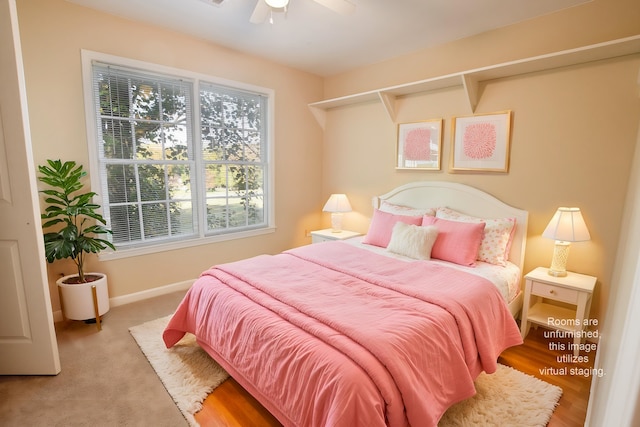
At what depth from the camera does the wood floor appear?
1.76 meters

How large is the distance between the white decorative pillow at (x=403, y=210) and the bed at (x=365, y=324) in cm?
31

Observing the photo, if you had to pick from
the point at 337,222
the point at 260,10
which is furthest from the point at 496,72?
the point at 337,222

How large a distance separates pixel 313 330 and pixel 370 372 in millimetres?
356

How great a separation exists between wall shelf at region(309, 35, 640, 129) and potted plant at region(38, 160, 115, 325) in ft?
9.31

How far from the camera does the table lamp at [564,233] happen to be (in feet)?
7.62

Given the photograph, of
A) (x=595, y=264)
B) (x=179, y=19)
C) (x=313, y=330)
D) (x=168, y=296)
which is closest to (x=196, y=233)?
(x=168, y=296)

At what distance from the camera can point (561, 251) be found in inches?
97.1

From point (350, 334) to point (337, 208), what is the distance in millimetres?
2558

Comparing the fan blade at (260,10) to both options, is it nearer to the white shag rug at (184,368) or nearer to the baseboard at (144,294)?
the white shag rug at (184,368)

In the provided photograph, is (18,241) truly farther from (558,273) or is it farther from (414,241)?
(558,273)

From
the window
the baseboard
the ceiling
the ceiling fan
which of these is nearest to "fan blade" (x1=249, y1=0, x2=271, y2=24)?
the ceiling fan

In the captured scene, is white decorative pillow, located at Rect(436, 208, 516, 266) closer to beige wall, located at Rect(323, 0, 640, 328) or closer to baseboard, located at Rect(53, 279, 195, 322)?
beige wall, located at Rect(323, 0, 640, 328)

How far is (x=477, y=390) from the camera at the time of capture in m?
1.97

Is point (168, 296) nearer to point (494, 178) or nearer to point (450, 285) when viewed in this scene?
point (450, 285)
